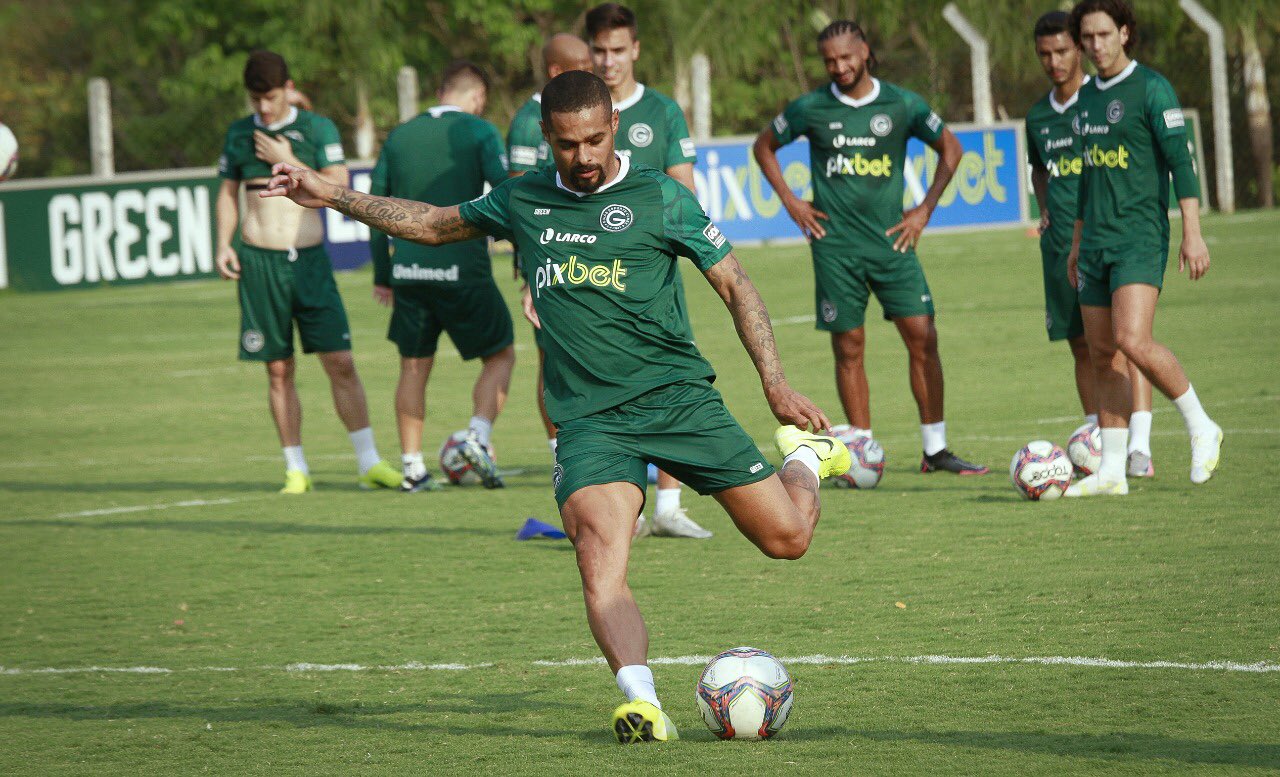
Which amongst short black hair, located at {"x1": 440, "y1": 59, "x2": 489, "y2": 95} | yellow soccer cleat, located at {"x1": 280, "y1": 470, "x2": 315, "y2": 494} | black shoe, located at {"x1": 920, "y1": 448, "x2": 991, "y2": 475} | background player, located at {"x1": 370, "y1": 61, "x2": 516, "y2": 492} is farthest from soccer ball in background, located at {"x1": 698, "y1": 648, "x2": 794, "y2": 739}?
short black hair, located at {"x1": 440, "y1": 59, "x2": 489, "y2": 95}

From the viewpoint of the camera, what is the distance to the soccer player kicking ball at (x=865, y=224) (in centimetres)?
1014

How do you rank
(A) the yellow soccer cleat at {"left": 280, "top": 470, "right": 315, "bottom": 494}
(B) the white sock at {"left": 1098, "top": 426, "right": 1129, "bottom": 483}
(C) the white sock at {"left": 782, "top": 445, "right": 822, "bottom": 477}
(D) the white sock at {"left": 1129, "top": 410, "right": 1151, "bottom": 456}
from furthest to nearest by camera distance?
(A) the yellow soccer cleat at {"left": 280, "top": 470, "right": 315, "bottom": 494}, (D) the white sock at {"left": 1129, "top": 410, "right": 1151, "bottom": 456}, (B) the white sock at {"left": 1098, "top": 426, "right": 1129, "bottom": 483}, (C) the white sock at {"left": 782, "top": 445, "right": 822, "bottom": 477}

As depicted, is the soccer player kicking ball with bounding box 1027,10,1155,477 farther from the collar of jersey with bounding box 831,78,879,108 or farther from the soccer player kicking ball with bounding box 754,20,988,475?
the collar of jersey with bounding box 831,78,879,108

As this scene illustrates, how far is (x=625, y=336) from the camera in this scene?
5.36 meters

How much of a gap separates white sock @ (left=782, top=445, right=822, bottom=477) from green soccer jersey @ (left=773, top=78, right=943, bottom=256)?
14.2ft

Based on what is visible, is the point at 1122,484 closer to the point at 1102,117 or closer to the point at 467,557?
the point at 1102,117

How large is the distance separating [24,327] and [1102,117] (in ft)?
55.5

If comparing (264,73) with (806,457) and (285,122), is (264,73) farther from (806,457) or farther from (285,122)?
(806,457)

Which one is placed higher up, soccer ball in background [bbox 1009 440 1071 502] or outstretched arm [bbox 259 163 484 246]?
outstretched arm [bbox 259 163 484 246]

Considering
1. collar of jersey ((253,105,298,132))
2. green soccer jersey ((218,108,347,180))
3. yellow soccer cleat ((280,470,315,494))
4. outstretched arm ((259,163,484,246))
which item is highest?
collar of jersey ((253,105,298,132))

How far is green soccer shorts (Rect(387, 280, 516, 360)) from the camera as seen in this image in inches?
404

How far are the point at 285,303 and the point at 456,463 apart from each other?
1418mm

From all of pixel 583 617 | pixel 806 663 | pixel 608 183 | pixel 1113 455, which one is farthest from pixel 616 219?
pixel 1113 455

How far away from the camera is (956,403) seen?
1279 centimetres
